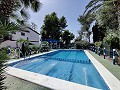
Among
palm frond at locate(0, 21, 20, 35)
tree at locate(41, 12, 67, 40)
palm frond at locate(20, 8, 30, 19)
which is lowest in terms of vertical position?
palm frond at locate(0, 21, 20, 35)

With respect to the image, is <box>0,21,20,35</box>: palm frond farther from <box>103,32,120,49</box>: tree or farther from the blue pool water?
<box>103,32,120,49</box>: tree

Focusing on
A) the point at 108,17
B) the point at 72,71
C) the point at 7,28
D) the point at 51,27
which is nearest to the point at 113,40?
the point at 108,17

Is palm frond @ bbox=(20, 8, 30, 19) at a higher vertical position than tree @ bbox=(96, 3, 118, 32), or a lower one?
lower

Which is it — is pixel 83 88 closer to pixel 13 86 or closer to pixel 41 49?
pixel 13 86

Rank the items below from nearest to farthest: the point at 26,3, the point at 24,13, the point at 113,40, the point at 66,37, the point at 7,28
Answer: the point at 7,28
the point at 24,13
the point at 26,3
the point at 113,40
the point at 66,37

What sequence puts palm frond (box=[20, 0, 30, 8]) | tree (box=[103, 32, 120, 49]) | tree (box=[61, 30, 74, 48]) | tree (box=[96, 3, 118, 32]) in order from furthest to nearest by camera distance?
tree (box=[61, 30, 74, 48]) → tree (box=[96, 3, 118, 32]) → tree (box=[103, 32, 120, 49]) → palm frond (box=[20, 0, 30, 8])

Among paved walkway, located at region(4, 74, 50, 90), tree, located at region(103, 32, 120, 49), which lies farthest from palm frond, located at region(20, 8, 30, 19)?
tree, located at region(103, 32, 120, 49)

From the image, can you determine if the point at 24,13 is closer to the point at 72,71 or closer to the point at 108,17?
the point at 72,71

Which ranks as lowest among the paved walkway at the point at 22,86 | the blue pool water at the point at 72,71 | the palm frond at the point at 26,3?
the blue pool water at the point at 72,71

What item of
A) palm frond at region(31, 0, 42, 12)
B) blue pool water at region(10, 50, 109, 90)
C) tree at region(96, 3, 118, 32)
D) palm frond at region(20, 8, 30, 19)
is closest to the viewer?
blue pool water at region(10, 50, 109, 90)

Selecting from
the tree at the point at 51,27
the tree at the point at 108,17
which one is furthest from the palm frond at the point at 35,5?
the tree at the point at 51,27

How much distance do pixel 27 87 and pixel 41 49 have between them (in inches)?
738

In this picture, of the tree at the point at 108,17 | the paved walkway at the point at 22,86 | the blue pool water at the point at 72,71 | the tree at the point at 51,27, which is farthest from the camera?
the tree at the point at 51,27

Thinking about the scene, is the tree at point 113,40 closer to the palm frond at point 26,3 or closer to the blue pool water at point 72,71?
the blue pool water at point 72,71
